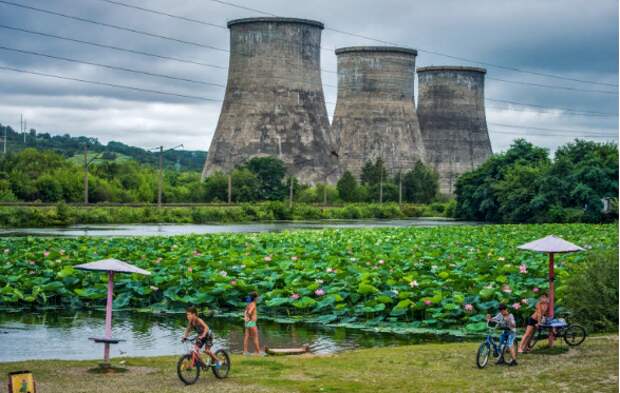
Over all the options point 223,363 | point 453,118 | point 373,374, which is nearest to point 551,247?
point 373,374

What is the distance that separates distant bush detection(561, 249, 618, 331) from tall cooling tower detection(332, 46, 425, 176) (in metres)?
39.1

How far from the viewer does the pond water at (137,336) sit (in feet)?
30.7

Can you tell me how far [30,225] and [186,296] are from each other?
20526 millimetres

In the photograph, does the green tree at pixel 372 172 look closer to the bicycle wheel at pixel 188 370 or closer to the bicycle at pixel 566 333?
the bicycle at pixel 566 333

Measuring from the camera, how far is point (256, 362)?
Answer: 331 inches

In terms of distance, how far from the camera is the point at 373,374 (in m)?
7.82

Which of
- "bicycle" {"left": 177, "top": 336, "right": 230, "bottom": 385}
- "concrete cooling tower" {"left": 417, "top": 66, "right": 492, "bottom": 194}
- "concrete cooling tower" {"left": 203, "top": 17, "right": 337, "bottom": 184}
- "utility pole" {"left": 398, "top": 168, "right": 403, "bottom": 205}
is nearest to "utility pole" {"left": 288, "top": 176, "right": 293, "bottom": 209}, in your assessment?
"concrete cooling tower" {"left": 203, "top": 17, "right": 337, "bottom": 184}

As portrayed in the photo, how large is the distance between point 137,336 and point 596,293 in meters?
4.53

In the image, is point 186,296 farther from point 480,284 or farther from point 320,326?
point 480,284

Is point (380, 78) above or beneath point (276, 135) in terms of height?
above

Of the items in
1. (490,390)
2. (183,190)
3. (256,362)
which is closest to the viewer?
(490,390)

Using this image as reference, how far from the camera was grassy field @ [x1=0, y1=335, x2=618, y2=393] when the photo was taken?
7.21m

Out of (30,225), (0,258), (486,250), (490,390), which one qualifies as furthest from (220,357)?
(30,225)

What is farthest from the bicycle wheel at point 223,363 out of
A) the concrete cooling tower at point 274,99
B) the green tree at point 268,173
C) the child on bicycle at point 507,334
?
the green tree at point 268,173
